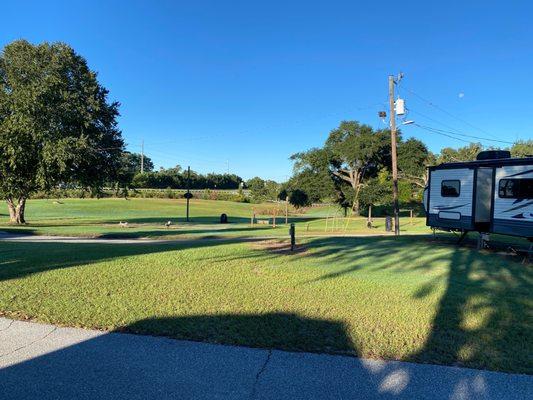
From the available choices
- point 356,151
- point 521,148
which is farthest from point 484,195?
point 521,148

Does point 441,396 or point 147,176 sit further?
point 147,176

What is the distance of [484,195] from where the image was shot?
15102mm

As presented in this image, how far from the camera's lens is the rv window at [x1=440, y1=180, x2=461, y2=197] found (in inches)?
619

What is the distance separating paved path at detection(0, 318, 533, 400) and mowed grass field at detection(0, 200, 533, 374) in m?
0.32

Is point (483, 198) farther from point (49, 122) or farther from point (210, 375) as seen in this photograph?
point (49, 122)

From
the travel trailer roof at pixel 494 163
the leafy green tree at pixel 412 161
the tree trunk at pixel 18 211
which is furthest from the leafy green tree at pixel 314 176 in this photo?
the travel trailer roof at pixel 494 163

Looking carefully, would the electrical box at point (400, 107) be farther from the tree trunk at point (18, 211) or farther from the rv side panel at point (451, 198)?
the tree trunk at point (18, 211)

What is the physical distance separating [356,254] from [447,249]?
355 cm

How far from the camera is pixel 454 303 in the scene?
6477 millimetres

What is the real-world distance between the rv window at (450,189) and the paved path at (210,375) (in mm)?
12766

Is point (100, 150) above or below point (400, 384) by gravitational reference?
above

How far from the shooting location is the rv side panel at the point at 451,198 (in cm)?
1533

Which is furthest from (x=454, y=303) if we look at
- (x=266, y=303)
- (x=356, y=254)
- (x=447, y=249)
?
(x=447, y=249)

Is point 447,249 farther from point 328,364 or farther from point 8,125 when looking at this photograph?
point 8,125
